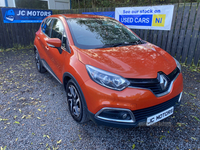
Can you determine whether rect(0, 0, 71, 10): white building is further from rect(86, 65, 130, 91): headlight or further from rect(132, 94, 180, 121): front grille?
rect(132, 94, 180, 121): front grille

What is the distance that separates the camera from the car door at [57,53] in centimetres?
290

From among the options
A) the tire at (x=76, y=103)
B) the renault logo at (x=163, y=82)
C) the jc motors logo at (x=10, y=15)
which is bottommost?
the tire at (x=76, y=103)

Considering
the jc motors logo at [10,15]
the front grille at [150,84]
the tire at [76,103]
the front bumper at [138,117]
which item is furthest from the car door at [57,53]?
the jc motors logo at [10,15]

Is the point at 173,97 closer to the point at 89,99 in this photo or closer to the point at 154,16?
the point at 89,99

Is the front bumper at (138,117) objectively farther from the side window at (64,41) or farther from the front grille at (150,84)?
the side window at (64,41)

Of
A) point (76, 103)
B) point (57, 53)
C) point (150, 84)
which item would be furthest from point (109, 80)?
point (57, 53)

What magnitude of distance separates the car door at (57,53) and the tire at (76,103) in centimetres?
53

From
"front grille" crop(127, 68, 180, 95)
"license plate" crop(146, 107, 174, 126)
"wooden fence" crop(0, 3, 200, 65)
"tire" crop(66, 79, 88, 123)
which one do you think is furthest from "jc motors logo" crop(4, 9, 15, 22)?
"license plate" crop(146, 107, 174, 126)

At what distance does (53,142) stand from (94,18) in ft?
8.80

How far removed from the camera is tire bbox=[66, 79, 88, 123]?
7.37ft

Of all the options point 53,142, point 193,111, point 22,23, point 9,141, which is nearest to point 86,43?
point 53,142

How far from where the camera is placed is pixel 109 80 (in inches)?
77.8

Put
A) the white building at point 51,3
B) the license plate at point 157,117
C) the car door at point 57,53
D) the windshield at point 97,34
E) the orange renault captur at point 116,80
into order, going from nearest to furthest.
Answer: the orange renault captur at point 116,80, the license plate at point 157,117, the windshield at point 97,34, the car door at point 57,53, the white building at point 51,3

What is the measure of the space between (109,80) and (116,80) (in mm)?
91
